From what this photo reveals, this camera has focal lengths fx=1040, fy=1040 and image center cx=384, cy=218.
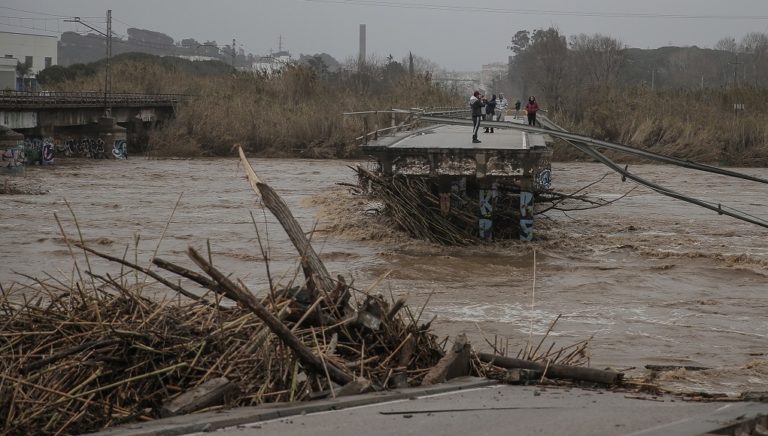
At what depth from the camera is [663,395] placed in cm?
926

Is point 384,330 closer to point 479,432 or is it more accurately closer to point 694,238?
point 479,432

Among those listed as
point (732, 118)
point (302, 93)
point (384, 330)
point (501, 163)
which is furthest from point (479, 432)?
point (302, 93)

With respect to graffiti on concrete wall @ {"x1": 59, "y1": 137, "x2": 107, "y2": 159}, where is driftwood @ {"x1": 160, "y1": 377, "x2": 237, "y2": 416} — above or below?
below

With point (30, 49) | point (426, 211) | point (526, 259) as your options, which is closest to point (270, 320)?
point (526, 259)

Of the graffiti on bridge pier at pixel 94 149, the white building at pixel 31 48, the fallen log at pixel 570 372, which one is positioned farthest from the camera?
the white building at pixel 31 48

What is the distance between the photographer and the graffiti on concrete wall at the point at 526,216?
26203 mm

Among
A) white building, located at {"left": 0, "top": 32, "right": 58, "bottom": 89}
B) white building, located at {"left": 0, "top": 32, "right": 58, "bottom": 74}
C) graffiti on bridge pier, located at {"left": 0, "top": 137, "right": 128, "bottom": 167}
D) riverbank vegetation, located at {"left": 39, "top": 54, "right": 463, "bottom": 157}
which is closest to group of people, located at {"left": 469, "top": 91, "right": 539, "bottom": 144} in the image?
riverbank vegetation, located at {"left": 39, "top": 54, "right": 463, "bottom": 157}

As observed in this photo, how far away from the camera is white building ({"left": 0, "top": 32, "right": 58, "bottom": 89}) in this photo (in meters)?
100

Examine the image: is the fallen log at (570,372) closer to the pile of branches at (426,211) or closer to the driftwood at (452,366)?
the driftwood at (452,366)

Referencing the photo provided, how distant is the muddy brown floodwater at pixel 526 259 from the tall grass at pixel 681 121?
57.1ft

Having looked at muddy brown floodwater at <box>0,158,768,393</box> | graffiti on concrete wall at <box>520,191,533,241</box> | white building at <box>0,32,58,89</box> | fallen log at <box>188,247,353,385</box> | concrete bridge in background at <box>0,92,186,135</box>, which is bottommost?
muddy brown floodwater at <box>0,158,768,393</box>

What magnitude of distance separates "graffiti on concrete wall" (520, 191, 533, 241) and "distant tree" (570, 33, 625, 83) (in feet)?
309

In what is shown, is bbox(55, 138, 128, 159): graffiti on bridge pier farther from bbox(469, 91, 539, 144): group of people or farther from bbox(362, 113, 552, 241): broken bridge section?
bbox(362, 113, 552, 241): broken bridge section

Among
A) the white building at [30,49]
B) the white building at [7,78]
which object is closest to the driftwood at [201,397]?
the white building at [7,78]
